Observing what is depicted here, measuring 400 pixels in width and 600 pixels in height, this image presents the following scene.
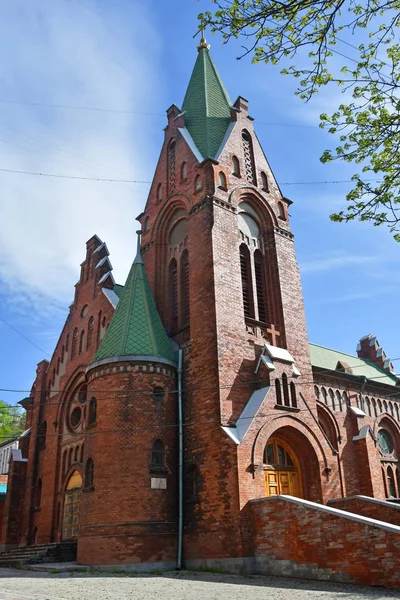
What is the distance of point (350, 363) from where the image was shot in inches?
1331

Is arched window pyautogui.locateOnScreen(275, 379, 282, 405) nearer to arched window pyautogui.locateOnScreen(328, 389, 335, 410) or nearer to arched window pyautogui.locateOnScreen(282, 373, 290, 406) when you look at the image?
arched window pyautogui.locateOnScreen(282, 373, 290, 406)

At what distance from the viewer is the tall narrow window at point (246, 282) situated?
21953mm

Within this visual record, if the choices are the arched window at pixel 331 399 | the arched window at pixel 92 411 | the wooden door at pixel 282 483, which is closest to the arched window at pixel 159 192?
the arched window at pixel 92 411

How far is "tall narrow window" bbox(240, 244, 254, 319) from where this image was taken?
22.0 m

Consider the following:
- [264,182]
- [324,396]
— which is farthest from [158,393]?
[264,182]

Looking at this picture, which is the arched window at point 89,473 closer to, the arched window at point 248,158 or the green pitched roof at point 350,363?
the green pitched roof at point 350,363

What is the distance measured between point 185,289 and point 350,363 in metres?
15.6

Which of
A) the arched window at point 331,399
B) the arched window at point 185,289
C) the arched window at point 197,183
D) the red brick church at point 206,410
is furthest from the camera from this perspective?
the arched window at point 331,399

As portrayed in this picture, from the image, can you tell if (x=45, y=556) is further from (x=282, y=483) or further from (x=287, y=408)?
(x=287, y=408)

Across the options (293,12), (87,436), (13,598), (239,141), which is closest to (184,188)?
(239,141)

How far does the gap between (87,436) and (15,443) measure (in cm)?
2823

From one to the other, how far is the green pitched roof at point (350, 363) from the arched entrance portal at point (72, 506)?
1333 cm

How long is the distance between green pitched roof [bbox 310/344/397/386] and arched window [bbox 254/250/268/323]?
7002 mm

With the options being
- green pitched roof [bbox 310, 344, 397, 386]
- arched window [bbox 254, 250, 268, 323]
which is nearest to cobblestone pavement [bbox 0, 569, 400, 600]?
arched window [bbox 254, 250, 268, 323]
